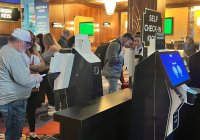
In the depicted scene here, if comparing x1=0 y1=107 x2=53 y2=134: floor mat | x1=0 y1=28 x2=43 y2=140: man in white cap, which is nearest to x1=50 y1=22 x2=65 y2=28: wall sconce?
x1=0 y1=107 x2=53 y2=134: floor mat

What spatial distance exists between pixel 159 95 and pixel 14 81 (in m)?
1.40

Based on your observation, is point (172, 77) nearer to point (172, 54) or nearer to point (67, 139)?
point (172, 54)

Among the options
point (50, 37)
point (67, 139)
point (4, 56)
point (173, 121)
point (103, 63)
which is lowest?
point (67, 139)

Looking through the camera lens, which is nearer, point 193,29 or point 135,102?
point 135,102

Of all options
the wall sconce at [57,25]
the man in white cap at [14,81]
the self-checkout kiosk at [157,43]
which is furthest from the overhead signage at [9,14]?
the wall sconce at [57,25]

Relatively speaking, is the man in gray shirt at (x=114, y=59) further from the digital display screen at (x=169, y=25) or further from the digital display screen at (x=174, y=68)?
the digital display screen at (x=169, y=25)

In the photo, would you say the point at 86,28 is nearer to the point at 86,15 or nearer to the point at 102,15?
the point at 86,15

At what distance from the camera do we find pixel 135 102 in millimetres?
2020

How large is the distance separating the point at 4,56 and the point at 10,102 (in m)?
0.47

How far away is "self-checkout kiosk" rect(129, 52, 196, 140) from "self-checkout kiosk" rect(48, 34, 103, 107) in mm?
461

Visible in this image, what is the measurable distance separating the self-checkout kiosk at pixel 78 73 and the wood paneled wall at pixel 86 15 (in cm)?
804

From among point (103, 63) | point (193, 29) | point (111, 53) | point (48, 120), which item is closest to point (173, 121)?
point (111, 53)

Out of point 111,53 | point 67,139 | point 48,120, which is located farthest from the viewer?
point 48,120

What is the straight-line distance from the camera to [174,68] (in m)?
1.84
